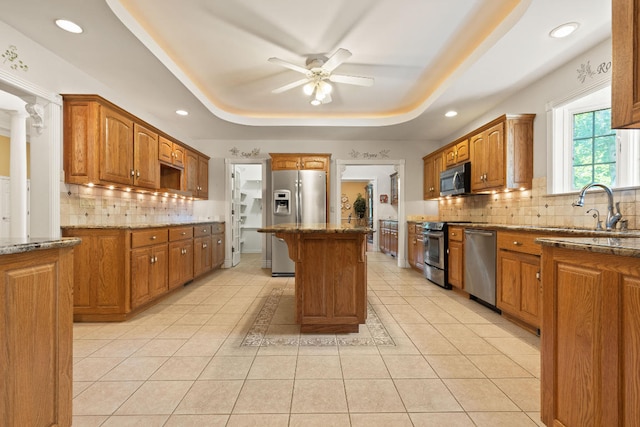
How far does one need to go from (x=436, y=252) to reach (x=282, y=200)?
258 cm

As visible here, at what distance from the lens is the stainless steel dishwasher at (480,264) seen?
3.08 metres

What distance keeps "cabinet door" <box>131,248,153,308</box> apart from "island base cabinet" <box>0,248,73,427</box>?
1.71 metres

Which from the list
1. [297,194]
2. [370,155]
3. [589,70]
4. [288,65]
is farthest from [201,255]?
[589,70]

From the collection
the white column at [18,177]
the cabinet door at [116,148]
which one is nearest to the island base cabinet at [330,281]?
the cabinet door at [116,148]

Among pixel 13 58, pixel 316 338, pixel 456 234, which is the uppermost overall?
pixel 13 58

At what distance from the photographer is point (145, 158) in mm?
3555

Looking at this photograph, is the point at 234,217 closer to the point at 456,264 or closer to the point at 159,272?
the point at 159,272

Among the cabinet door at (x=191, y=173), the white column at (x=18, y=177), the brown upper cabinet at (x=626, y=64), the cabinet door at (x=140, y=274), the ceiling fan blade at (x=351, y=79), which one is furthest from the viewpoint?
the cabinet door at (x=191, y=173)

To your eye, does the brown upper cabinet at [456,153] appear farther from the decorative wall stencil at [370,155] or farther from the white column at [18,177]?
the white column at [18,177]

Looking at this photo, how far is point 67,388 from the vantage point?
129 centimetres

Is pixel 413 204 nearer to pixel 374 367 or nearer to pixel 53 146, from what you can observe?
pixel 374 367

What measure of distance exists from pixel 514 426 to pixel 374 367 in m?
0.80

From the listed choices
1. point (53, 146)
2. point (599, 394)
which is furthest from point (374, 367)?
point (53, 146)

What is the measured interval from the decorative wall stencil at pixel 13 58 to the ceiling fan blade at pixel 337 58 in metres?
2.54
